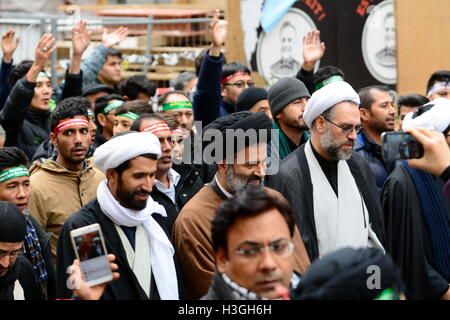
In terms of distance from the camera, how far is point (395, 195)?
18.5 feet

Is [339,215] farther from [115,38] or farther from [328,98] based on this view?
[115,38]

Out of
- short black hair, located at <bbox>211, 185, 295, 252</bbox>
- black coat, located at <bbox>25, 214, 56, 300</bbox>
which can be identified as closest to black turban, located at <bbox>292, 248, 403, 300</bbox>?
short black hair, located at <bbox>211, 185, 295, 252</bbox>

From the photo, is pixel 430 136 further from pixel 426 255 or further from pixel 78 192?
pixel 78 192

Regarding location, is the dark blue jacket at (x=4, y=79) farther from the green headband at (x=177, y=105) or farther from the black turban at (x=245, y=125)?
the black turban at (x=245, y=125)

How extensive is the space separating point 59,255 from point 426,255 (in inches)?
95.9

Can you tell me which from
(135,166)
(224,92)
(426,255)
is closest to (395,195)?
(426,255)

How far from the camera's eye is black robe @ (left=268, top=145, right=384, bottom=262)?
17.2ft

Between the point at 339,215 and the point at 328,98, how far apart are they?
0.83 meters

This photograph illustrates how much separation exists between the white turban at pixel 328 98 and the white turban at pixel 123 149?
1300 mm

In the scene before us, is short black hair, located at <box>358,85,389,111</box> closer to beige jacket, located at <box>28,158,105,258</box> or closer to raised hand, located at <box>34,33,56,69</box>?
beige jacket, located at <box>28,158,105,258</box>

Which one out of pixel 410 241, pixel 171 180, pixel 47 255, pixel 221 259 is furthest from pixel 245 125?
pixel 221 259

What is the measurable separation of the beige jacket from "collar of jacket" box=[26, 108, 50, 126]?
1607 mm

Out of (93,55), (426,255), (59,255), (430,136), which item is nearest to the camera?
(430,136)

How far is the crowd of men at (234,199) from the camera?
11.3 feet
